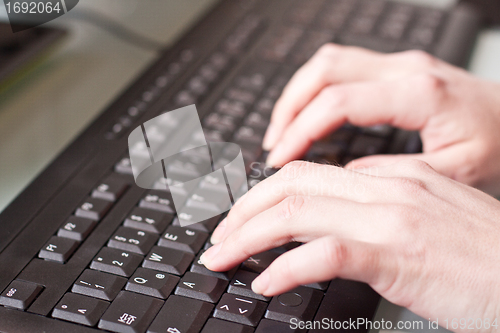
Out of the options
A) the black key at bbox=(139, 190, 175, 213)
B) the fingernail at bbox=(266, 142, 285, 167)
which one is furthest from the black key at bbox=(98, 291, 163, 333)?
the fingernail at bbox=(266, 142, 285, 167)

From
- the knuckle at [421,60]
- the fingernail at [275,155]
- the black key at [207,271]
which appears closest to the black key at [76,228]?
the black key at [207,271]

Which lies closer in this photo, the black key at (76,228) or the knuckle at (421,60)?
the black key at (76,228)

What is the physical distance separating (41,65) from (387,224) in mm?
614

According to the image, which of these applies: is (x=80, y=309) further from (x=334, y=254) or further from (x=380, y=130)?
(x=380, y=130)

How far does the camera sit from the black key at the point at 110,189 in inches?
18.8

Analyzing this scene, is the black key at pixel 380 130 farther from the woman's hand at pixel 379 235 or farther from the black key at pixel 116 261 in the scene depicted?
the black key at pixel 116 261

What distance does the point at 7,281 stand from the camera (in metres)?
0.40

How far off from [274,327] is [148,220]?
16 centimetres

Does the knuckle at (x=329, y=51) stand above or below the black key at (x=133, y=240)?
above

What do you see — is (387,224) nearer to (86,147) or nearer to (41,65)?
(86,147)

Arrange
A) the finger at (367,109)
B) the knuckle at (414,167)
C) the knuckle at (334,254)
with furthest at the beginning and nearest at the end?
the finger at (367,109), the knuckle at (414,167), the knuckle at (334,254)

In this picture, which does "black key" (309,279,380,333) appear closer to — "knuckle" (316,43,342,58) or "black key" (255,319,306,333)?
"black key" (255,319,306,333)

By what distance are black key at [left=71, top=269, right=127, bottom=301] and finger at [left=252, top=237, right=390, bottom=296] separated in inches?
4.9

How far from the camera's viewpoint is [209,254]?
416 millimetres
